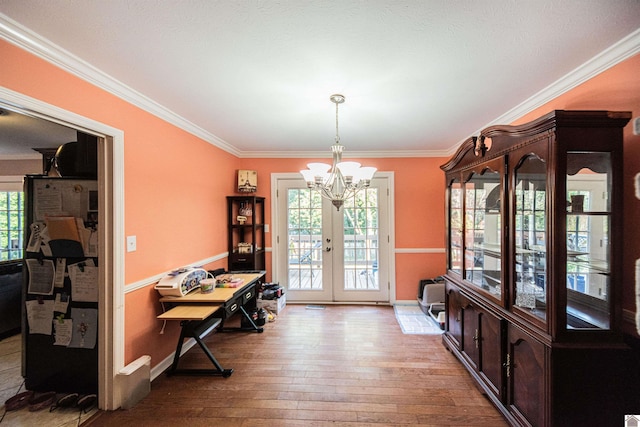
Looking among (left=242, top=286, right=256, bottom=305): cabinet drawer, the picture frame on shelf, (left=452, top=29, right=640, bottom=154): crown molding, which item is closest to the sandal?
(left=242, top=286, right=256, bottom=305): cabinet drawer

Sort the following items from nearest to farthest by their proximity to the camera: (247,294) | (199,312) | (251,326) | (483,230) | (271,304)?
1. (199,312)
2. (483,230)
3. (247,294)
4. (251,326)
5. (271,304)

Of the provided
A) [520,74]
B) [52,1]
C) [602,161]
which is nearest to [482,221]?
[602,161]

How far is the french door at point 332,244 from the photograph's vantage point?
12.6ft

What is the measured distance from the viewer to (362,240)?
12.6 feet

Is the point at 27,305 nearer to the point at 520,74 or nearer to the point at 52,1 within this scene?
the point at 52,1

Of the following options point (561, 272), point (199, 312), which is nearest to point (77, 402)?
point (199, 312)

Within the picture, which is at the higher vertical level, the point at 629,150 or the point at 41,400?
the point at 629,150

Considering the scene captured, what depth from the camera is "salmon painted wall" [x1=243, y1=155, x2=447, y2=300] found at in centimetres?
380

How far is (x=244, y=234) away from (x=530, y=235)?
3369 millimetres

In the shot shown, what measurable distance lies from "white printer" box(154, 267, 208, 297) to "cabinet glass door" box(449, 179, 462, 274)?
8.53ft

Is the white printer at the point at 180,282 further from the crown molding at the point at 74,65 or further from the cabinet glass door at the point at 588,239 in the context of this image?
the cabinet glass door at the point at 588,239

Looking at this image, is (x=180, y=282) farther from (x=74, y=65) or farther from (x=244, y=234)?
(x=74, y=65)

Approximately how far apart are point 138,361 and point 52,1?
90.5 inches

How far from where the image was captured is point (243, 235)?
3.76m
